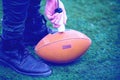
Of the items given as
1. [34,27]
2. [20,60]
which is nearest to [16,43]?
[20,60]

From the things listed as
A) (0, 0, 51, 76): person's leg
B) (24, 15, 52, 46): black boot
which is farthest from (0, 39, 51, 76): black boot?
(24, 15, 52, 46): black boot

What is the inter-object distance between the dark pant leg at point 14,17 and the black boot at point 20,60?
3.2 inches

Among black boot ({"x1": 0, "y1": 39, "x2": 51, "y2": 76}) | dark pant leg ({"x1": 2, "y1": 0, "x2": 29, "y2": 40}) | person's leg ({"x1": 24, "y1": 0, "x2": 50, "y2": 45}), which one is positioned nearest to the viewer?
dark pant leg ({"x1": 2, "y1": 0, "x2": 29, "y2": 40})

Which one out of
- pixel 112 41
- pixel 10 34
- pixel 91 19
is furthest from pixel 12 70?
pixel 91 19

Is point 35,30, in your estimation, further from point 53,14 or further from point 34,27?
point 53,14

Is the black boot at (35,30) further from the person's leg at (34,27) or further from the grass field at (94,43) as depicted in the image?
the grass field at (94,43)

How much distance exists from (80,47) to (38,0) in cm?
45

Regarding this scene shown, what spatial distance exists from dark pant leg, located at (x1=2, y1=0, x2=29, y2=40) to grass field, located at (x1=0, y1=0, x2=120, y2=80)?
0.28 meters

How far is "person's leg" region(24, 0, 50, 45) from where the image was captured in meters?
2.02

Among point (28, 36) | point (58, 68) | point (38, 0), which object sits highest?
point (38, 0)

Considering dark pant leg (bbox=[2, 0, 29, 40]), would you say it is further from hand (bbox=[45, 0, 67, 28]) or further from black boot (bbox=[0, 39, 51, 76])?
hand (bbox=[45, 0, 67, 28])

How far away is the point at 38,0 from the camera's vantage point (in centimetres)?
197

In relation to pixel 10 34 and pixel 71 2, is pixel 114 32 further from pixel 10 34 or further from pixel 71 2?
pixel 10 34

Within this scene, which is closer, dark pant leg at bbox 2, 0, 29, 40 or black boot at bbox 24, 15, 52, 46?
dark pant leg at bbox 2, 0, 29, 40
